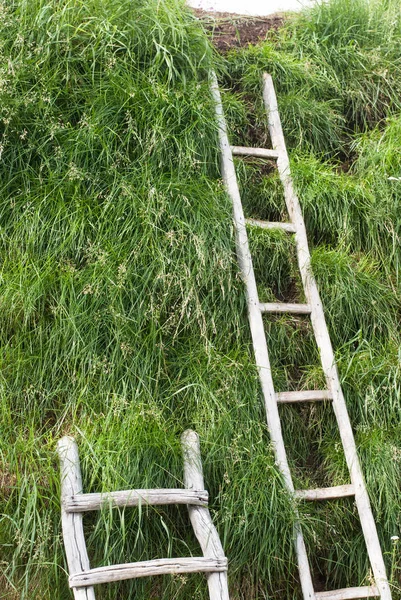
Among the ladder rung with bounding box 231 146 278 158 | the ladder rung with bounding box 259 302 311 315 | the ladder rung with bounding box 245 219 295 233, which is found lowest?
the ladder rung with bounding box 259 302 311 315

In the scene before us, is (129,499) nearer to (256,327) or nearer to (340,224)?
(256,327)

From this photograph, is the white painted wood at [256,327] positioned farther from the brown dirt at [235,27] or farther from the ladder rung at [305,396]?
the brown dirt at [235,27]

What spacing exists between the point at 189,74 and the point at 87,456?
245 centimetres

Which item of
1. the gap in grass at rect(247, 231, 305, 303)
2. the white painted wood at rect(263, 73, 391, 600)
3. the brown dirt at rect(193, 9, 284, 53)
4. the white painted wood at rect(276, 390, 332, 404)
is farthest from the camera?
the brown dirt at rect(193, 9, 284, 53)

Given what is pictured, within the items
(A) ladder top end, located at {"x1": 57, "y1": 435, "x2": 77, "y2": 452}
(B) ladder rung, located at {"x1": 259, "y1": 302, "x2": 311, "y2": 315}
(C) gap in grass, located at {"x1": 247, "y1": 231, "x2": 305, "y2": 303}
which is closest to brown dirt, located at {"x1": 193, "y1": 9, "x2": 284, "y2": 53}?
(C) gap in grass, located at {"x1": 247, "y1": 231, "x2": 305, "y2": 303}

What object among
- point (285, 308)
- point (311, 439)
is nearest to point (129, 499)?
point (311, 439)

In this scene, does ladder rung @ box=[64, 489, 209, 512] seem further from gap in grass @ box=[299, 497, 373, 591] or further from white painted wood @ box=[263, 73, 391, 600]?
white painted wood @ box=[263, 73, 391, 600]

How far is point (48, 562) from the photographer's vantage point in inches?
118

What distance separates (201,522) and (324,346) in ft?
4.13

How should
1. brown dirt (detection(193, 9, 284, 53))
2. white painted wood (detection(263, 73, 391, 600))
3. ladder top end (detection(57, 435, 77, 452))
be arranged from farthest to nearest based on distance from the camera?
brown dirt (detection(193, 9, 284, 53)) → white painted wood (detection(263, 73, 391, 600)) → ladder top end (detection(57, 435, 77, 452))

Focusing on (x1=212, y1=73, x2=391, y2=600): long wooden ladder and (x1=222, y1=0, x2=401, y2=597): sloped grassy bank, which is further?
(x1=222, y1=0, x2=401, y2=597): sloped grassy bank

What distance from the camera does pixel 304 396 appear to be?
149 inches

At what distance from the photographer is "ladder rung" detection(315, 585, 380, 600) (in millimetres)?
3330

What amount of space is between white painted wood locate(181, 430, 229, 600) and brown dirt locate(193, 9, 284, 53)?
2.92m
